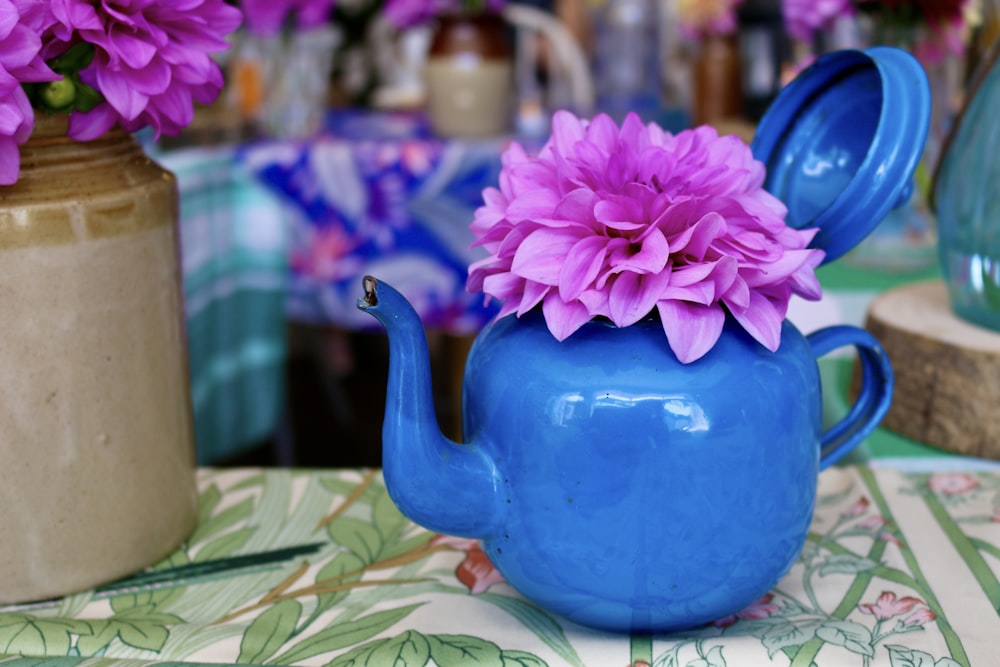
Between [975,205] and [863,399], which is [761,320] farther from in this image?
[975,205]

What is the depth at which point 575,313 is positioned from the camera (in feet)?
1.30

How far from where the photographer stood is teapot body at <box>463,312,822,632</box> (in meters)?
0.39

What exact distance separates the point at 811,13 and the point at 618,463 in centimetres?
91

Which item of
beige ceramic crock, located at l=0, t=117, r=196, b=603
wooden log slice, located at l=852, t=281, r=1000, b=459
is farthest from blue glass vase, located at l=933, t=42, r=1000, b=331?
beige ceramic crock, located at l=0, t=117, r=196, b=603

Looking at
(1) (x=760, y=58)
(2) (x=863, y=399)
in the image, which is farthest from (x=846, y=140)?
(1) (x=760, y=58)

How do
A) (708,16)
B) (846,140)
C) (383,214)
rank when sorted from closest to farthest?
1. (846,140)
2. (383,214)
3. (708,16)

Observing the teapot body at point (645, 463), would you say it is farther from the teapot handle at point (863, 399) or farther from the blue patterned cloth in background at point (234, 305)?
the blue patterned cloth in background at point (234, 305)

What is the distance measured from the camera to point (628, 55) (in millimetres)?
2107

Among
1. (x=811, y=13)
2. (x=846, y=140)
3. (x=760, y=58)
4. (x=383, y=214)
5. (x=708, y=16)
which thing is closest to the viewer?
(x=846, y=140)

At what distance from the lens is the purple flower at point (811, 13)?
1.10 meters

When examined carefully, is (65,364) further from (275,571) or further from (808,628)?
(808,628)

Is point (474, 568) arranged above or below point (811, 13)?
below

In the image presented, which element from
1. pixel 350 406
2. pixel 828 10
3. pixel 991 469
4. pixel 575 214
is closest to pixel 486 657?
pixel 575 214

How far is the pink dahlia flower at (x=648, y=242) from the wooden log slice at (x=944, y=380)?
0.84 feet
